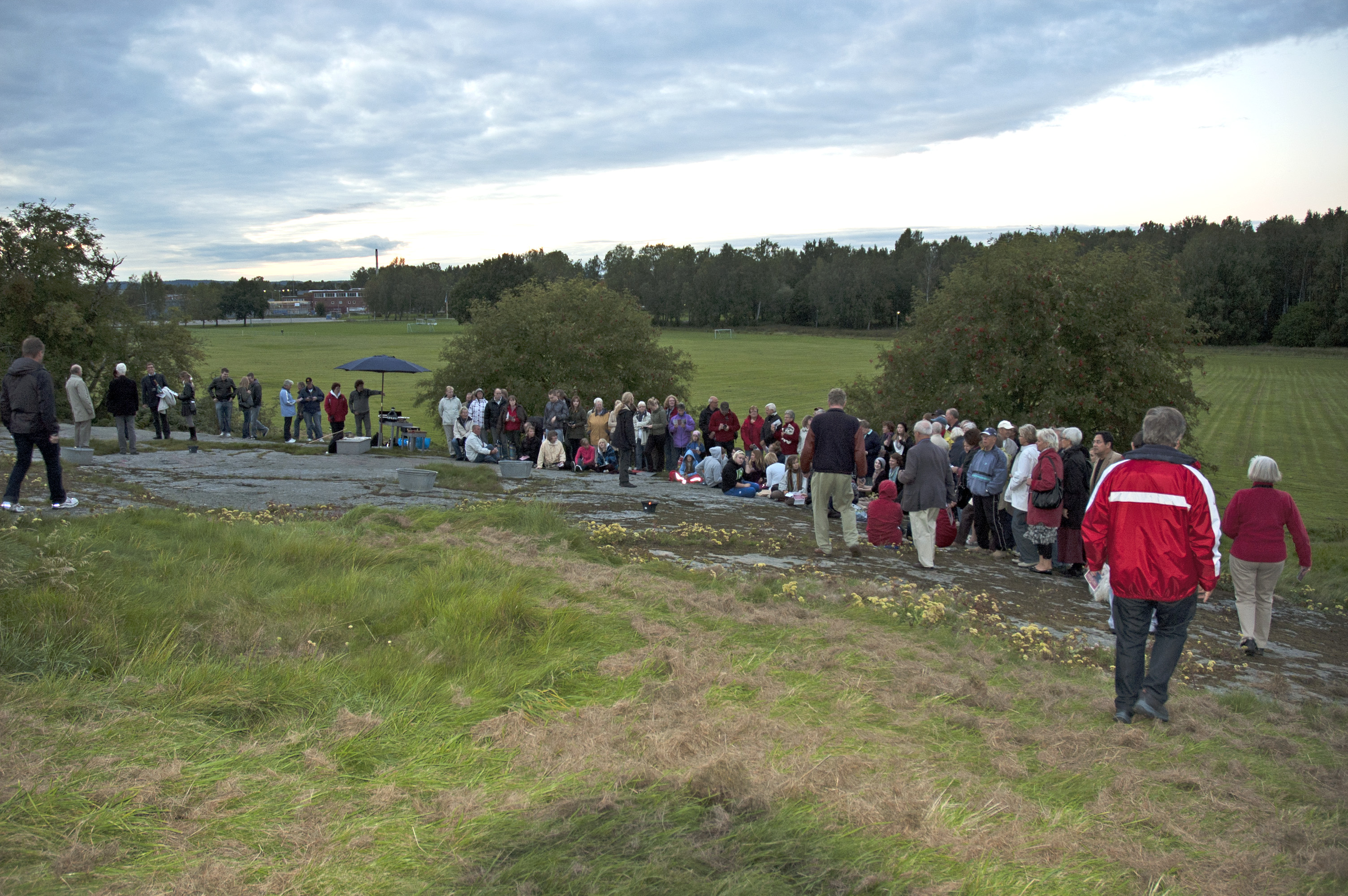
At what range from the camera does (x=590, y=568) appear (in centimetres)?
803

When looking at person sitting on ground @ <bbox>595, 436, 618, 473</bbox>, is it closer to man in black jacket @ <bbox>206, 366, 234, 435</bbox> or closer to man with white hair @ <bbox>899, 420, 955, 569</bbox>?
man with white hair @ <bbox>899, 420, 955, 569</bbox>

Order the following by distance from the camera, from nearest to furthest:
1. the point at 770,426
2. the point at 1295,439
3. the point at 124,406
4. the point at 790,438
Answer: the point at 790,438 → the point at 124,406 → the point at 770,426 → the point at 1295,439

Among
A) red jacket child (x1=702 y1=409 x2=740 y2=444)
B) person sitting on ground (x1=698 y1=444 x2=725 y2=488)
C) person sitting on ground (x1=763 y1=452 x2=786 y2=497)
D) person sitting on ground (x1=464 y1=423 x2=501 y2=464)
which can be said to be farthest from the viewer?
person sitting on ground (x1=464 y1=423 x2=501 y2=464)

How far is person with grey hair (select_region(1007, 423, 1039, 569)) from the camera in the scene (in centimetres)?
998

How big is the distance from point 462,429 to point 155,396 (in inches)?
274

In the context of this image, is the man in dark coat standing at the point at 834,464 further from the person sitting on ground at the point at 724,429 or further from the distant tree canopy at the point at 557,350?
the distant tree canopy at the point at 557,350

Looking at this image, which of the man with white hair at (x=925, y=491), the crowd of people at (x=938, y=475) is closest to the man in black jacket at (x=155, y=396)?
the crowd of people at (x=938, y=475)

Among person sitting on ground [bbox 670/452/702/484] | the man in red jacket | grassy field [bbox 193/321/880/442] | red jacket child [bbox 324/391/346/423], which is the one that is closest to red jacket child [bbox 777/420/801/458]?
person sitting on ground [bbox 670/452/702/484]

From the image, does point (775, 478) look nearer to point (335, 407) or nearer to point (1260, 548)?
point (1260, 548)

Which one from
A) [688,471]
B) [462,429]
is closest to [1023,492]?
[688,471]

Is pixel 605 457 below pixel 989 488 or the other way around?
below

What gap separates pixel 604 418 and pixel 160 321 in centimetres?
2174

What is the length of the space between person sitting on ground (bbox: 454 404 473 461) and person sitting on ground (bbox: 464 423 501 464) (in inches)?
7.1

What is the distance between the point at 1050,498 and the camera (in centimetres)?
962
